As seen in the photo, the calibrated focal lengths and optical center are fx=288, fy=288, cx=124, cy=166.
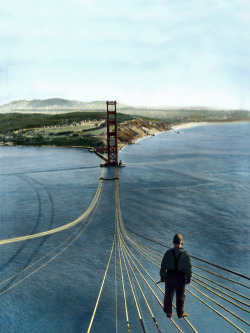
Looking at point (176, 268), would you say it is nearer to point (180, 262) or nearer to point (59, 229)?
point (180, 262)

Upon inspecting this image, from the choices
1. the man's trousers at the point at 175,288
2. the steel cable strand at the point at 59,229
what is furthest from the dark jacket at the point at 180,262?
the steel cable strand at the point at 59,229

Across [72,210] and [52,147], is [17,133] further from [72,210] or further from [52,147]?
[72,210]

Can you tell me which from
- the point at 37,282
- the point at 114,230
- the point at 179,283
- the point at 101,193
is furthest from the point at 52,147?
the point at 179,283

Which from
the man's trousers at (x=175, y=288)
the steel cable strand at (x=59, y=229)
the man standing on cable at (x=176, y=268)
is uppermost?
the man standing on cable at (x=176, y=268)

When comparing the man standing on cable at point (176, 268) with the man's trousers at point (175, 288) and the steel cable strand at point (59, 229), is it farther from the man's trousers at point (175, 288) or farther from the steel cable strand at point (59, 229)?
the steel cable strand at point (59, 229)

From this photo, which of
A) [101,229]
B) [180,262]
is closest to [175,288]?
[180,262]

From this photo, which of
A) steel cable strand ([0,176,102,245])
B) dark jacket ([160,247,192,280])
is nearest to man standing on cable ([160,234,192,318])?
dark jacket ([160,247,192,280])

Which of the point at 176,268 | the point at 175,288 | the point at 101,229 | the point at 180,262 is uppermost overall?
the point at 180,262

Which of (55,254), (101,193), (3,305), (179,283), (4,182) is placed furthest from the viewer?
(4,182)

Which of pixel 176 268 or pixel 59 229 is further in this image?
pixel 59 229
